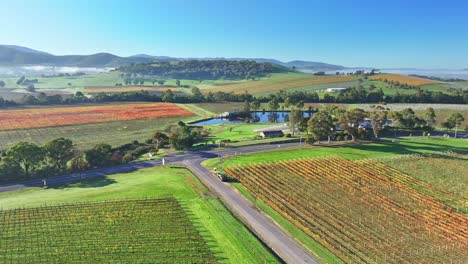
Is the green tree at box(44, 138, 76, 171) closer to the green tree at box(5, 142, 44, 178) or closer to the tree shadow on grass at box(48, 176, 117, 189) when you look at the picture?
the green tree at box(5, 142, 44, 178)

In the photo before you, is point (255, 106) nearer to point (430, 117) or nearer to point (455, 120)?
point (430, 117)

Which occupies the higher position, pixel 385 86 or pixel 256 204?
pixel 385 86

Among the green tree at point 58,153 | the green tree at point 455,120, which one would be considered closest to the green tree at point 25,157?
the green tree at point 58,153

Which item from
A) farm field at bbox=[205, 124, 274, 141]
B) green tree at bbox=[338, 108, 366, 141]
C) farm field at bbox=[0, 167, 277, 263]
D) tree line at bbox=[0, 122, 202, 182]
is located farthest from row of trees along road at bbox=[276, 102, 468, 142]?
tree line at bbox=[0, 122, 202, 182]

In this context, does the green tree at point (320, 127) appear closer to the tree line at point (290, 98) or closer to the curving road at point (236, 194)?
the curving road at point (236, 194)

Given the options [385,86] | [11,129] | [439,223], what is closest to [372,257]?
[439,223]

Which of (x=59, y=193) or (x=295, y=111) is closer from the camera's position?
(x=59, y=193)

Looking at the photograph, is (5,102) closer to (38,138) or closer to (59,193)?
(38,138)
